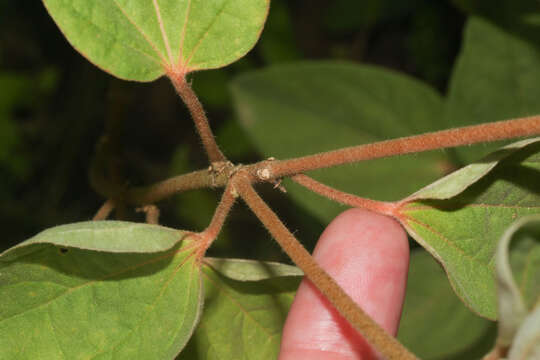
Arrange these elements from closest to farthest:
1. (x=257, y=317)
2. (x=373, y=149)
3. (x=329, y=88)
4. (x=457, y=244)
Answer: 1. (x=373, y=149)
2. (x=457, y=244)
3. (x=257, y=317)
4. (x=329, y=88)

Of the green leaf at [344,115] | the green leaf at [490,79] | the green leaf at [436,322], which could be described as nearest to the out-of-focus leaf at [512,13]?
the green leaf at [490,79]

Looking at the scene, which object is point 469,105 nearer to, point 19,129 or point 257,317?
point 257,317

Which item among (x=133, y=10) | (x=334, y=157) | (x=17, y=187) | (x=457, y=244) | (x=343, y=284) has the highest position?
(x=133, y=10)

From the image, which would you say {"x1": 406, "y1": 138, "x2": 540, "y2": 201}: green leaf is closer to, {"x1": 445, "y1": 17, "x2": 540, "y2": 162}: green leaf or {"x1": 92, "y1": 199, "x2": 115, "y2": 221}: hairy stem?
{"x1": 92, "y1": 199, "x2": 115, "y2": 221}: hairy stem

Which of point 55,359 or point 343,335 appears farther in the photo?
point 343,335

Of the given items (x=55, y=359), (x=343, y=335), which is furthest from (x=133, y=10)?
(x=343, y=335)

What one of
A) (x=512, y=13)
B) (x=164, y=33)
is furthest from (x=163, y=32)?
(x=512, y=13)
